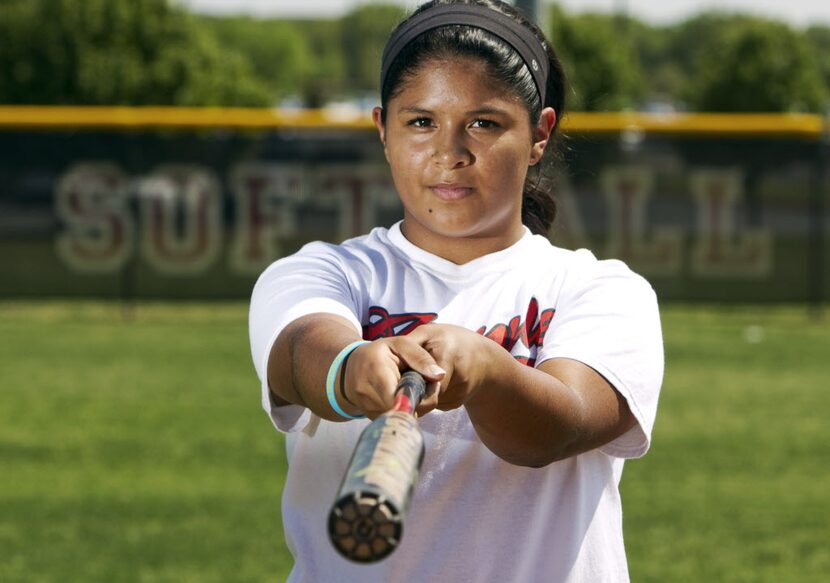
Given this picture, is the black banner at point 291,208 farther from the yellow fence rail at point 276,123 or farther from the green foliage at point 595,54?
the green foliage at point 595,54

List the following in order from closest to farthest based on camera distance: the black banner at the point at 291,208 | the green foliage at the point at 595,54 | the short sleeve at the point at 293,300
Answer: the short sleeve at the point at 293,300
the black banner at the point at 291,208
the green foliage at the point at 595,54

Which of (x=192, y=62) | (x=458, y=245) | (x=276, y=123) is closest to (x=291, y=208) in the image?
(x=276, y=123)

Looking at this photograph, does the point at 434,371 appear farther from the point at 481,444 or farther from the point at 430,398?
the point at 481,444

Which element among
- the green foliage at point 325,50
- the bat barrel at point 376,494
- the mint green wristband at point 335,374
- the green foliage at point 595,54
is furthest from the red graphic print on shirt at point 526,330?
the green foliage at point 325,50

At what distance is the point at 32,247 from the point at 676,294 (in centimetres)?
605

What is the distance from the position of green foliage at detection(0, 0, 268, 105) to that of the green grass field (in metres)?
16.5

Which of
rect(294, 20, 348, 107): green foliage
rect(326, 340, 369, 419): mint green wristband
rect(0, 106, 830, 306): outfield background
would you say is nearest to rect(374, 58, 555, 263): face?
rect(326, 340, 369, 419): mint green wristband

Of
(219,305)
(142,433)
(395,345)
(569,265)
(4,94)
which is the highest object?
(395,345)

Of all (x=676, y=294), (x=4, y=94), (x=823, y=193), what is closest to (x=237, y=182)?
(x=676, y=294)

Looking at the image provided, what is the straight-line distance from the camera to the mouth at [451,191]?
1975 millimetres

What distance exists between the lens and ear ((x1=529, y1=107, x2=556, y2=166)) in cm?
215

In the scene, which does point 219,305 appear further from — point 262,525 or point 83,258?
point 262,525

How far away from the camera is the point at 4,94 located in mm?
28406

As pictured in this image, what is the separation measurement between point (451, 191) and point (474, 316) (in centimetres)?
18
